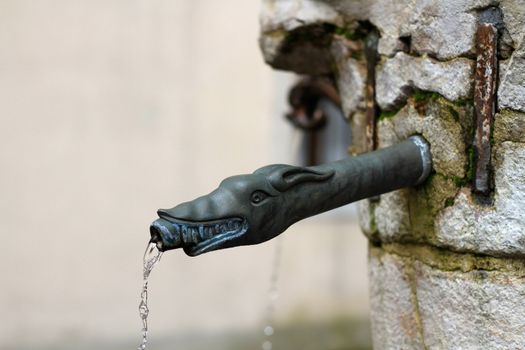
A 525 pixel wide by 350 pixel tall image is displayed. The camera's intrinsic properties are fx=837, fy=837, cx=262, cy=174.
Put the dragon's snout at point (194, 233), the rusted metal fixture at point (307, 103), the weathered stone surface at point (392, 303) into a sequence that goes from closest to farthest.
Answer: the dragon's snout at point (194, 233), the weathered stone surface at point (392, 303), the rusted metal fixture at point (307, 103)

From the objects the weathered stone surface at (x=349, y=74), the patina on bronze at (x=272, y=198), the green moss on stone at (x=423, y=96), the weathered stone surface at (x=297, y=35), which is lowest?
the patina on bronze at (x=272, y=198)

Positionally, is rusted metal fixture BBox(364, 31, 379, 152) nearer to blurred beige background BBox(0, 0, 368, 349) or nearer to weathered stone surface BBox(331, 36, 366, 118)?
weathered stone surface BBox(331, 36, 366, 118)

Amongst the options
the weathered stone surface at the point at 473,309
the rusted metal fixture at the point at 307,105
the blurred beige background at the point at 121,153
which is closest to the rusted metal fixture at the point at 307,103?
the rusted metal fixture at the point at 307,105

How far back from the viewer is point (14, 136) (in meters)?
4.19

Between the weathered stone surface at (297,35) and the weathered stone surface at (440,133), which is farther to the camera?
the weathered stone surface at (297,35)

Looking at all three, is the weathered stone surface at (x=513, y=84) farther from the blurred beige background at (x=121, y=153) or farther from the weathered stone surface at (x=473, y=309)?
the blurred beige background at (x=121, y=153)

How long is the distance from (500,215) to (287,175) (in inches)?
12.3

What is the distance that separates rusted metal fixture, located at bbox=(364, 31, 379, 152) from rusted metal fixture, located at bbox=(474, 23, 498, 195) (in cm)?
24

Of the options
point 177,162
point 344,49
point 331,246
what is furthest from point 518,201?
point 331,246

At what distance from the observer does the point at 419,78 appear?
1.29 m

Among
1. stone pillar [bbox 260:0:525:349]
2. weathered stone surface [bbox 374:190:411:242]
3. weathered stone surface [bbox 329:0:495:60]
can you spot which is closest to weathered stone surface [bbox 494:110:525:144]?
stone pillar [bbox 260:0:525:349]

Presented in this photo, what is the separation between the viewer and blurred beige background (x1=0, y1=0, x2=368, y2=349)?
4207mm

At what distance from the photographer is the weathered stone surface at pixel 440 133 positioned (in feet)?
4.03

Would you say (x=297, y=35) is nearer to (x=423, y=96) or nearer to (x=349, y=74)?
(x=349, y=74)
